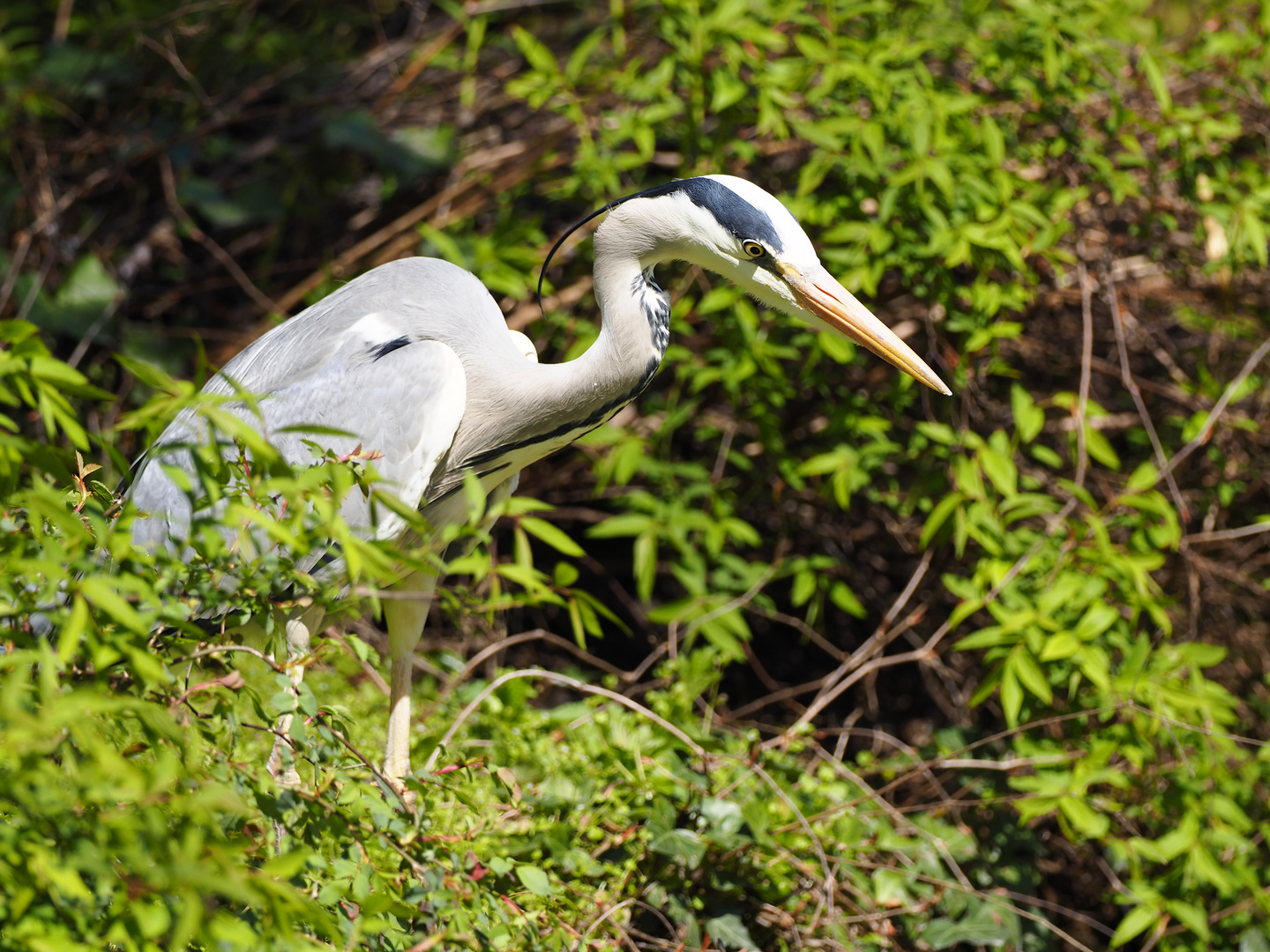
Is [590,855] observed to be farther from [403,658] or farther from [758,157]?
[758,157]

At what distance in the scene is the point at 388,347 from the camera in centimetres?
201

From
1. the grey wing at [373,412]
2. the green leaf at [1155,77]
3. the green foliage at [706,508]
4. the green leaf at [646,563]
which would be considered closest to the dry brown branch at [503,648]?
the green foliage at [706,508]

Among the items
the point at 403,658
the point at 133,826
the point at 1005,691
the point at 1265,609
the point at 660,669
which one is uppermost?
the point at 133,826

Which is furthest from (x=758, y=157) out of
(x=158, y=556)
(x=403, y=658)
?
(x=158, y=556)

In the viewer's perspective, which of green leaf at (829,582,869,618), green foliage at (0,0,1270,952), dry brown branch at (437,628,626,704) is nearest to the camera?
green foliage at (0,0,1270,952)

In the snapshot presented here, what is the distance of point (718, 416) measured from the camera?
3.16m

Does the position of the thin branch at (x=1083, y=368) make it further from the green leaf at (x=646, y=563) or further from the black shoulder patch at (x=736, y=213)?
the black shoulder patch at (x=736, y=213)

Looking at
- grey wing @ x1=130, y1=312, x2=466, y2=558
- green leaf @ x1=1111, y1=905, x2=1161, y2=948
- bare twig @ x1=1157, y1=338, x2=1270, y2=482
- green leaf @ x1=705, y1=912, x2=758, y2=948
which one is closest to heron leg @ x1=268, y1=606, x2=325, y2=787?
grey wing @ x1=130, y1=312, x2=466, y2=558

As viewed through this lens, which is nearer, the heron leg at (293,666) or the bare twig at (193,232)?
the heron leg at (293,666)

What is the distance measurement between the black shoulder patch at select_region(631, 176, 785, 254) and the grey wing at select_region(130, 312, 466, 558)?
1.76 feet

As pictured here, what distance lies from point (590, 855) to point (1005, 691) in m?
0.94

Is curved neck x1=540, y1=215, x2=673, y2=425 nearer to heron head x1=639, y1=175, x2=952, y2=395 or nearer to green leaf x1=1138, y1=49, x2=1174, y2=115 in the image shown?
heron head x1=639, y1=175, x2=952, y2=395

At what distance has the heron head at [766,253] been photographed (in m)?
1.84

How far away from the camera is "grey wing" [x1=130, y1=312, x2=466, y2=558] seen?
75.5 inches
